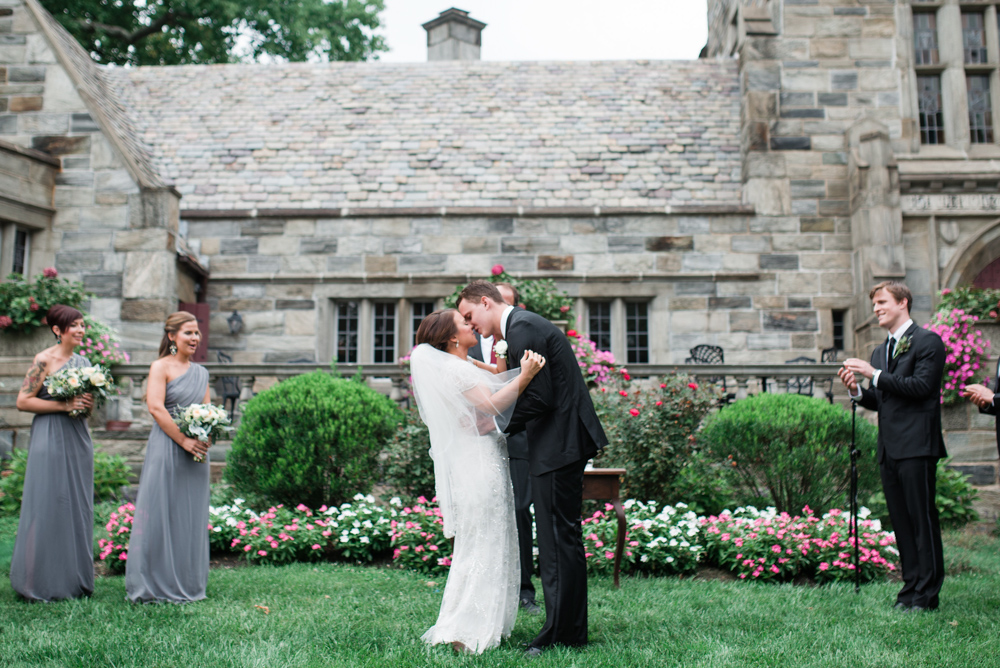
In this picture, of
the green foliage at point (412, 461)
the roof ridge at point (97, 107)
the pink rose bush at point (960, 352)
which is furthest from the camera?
the roof ridge at point (97, 107)

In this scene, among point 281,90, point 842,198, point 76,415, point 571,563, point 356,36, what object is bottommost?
point 571,563

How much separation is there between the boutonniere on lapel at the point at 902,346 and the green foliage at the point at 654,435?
245 cm

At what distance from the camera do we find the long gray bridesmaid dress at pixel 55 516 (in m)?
5.73

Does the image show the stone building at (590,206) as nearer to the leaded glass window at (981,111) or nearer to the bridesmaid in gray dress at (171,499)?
the leaded glass window at (981,111)

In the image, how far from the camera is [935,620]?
5031mm

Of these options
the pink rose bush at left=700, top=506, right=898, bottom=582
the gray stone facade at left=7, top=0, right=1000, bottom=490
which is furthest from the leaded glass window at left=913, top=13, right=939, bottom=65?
the pink rose bush at left=700, top=506, right=898, bottom=582

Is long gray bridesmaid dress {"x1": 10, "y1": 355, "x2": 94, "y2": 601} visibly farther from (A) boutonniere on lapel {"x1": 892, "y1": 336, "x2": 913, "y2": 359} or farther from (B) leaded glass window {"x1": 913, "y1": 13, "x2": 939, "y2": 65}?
(B) leaded glass window {"x1": 913, "y1": 13, "x2": 939, "y2": 65}

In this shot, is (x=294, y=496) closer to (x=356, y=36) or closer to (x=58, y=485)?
(x=58, y=485)

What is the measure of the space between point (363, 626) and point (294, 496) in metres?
3.33

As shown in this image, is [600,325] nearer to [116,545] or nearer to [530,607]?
[116,545]

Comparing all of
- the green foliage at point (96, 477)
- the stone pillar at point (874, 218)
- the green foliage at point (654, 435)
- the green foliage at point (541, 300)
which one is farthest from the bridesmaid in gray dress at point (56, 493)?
the stone pillar at point (874, 218)

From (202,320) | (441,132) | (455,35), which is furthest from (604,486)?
(455,35)

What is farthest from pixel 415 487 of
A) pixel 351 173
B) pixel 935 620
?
pixel 351 173

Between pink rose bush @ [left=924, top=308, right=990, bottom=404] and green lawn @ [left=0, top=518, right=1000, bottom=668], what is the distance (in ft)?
12.6
